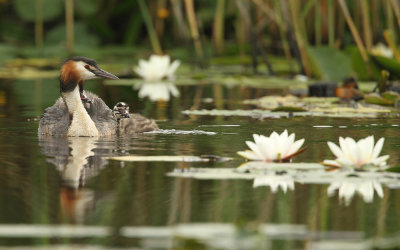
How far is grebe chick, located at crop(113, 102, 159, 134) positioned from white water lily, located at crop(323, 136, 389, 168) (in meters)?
2.35

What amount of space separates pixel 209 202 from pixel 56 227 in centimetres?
73

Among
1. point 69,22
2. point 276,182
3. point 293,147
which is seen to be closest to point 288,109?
point 293,147

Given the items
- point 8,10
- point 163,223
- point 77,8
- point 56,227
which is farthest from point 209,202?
point 8,10

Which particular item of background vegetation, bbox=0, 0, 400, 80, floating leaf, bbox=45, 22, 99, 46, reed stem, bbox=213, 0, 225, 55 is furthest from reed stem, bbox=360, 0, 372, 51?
floating leaf, bbox=45, 22, 99, 46

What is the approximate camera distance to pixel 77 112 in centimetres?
638

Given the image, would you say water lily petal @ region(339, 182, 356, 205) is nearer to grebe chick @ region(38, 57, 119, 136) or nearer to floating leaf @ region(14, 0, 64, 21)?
grebe chick @ region(38, 57, 119, 136)

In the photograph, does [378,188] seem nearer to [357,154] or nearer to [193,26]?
[357,154]

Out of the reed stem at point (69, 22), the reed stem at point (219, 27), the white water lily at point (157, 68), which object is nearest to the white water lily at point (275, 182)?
the white water lily at point (157, 68)

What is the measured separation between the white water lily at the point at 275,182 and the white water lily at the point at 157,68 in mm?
6464

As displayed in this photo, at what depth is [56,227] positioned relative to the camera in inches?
127

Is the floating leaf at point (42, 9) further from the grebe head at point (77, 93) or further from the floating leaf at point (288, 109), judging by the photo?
the grebe head at point (77, 93)

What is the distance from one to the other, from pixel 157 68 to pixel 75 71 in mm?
4201

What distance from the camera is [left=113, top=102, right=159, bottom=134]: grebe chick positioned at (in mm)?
6523

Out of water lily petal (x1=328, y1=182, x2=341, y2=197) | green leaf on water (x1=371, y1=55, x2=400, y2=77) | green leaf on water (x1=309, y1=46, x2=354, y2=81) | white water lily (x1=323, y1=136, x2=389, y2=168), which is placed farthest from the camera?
green leaf on water (x1=309, y1=46, x2=354, y2=81)
